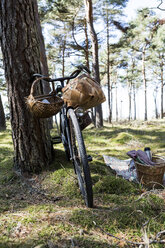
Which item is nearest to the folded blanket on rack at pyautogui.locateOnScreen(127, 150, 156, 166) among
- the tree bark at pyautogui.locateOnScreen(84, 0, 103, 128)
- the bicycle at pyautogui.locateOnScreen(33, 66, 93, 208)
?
the bicycle at pyautogui.locateOnScreen(33, 66, 93, 208)

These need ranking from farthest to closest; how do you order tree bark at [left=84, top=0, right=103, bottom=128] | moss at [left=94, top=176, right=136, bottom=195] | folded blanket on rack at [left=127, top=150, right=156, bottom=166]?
1. tree bark at [left=84, top=0, right=103, bottom=128]
2. folded blanket on rack at [left=127, top=150, right=156, bottom=166]
3. moss at [left=94, top=176, right=136, bottom=195]

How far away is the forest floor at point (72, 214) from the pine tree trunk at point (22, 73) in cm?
27

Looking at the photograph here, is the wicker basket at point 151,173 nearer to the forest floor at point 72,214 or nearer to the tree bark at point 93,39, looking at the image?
the forest floor at point 72,214

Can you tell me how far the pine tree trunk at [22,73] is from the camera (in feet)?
7.86

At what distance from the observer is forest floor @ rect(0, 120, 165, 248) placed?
1.35 meters

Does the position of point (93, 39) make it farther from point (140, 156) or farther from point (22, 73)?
point (140, 156)

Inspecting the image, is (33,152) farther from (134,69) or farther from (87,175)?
(134,69)

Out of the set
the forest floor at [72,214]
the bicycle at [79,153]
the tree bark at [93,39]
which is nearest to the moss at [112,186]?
the forest floor at [72,214]

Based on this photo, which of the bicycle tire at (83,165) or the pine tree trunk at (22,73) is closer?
the bicycle tire at (83,165)

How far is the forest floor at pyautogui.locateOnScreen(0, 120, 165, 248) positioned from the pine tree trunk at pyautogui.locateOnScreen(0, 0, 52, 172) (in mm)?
273

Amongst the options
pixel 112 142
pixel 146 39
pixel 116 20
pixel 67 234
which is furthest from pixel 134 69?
pixel 67 234

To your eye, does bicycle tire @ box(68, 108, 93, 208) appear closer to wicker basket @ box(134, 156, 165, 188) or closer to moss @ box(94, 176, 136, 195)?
moss @ box(94, 176, 136, 195)

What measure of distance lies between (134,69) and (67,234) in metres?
22.4

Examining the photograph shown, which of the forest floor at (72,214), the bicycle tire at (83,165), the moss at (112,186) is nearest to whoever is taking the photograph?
the forest floor at (72,214)
